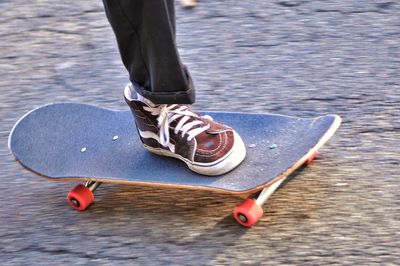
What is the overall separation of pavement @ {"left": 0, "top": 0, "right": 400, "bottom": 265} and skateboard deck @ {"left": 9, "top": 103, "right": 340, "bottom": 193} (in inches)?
4.7

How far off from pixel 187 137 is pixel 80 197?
16.1 inches

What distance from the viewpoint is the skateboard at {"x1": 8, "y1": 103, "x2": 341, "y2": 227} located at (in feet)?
7.59

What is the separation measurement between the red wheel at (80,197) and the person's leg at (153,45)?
0.39m

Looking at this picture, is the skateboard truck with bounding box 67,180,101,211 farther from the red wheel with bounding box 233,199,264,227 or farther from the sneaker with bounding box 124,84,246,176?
the red wheel with bounding box 233,199,264,227

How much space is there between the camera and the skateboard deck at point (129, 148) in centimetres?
234

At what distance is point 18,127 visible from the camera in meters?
2.69

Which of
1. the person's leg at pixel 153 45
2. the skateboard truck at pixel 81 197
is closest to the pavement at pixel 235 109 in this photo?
the skateboard truck at pixel 81 197

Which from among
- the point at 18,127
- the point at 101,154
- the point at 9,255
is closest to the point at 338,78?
the point at 101,154

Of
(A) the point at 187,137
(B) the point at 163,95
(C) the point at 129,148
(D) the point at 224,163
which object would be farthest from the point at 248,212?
(C) the point at 129,148

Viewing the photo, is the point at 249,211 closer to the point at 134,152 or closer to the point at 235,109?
the point at 134,152

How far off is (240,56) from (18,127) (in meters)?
1.17

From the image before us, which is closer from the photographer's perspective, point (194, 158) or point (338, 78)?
point (194, 158)

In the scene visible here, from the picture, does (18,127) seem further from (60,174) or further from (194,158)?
(194,158)

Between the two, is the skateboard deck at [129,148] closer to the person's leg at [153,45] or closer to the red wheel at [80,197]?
the red wheel at [80,197]
